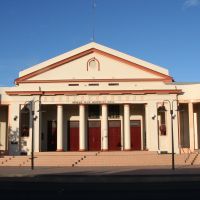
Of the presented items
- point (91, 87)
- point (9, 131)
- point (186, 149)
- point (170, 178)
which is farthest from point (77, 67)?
point (170, 178)

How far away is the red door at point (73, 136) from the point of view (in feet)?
155

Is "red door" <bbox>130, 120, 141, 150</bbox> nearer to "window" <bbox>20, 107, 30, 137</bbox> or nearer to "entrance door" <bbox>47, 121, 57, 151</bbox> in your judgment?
"entrance door" <bbox>47, 121, 57, 151</bbox>

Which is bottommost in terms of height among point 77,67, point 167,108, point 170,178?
point 170,178

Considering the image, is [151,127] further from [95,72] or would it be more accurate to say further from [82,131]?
[95,72]

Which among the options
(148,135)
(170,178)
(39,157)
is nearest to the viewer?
(170,178)

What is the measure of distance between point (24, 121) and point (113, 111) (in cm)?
986

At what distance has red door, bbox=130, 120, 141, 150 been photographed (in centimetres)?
4728

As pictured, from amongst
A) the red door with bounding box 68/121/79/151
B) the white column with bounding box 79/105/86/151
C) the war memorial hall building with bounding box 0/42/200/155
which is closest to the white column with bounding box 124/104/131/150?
the war memorial hall building with bounding box 0/42/200/155

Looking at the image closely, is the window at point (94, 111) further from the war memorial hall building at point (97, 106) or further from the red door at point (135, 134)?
the red door at point (135, 134)

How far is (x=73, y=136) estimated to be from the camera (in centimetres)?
4741

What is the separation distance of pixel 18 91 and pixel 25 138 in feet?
16.8

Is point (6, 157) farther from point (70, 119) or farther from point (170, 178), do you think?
point (170, 178)

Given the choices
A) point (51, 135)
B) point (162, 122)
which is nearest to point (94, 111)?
point (51, 135)

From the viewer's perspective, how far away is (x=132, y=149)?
46844 mm
